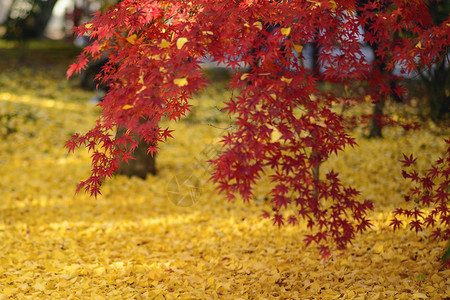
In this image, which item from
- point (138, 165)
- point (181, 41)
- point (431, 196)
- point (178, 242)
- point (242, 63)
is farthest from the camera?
point (138, 165)

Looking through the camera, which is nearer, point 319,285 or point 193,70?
point 193,70

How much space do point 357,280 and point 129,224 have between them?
2.83 metres

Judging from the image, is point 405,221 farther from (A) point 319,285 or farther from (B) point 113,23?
(B) point 113,23

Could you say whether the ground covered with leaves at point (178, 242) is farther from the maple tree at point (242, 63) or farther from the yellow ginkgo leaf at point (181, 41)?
the yellow ginkgo leaf at point (181, 41)

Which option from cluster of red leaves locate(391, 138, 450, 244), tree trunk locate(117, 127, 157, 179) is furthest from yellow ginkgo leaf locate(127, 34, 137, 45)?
tree trunk locate(117, 127, 157, 179)

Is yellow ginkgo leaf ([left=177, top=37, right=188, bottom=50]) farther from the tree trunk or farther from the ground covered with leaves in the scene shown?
the tree trunk

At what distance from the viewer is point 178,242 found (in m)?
4.72

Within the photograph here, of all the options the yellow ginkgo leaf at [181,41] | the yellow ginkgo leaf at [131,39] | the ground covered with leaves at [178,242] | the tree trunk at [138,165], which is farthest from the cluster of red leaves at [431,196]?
the tree trunk at [138,165]

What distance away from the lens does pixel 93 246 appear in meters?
4.55

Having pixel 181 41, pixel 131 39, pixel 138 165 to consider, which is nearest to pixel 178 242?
pixel 138 165

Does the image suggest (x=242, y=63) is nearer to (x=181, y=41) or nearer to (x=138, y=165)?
(x=181, y=41)

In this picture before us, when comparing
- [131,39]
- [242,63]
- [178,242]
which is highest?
[131,39]

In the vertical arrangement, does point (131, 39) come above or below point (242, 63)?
above

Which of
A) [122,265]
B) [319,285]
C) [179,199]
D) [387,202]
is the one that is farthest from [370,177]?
[122,265]
